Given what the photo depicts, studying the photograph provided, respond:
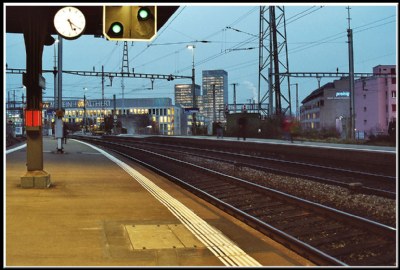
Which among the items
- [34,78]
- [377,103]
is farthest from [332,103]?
[34,78]

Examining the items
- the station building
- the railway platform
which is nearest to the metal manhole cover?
the railway platform

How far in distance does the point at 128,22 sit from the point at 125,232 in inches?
151

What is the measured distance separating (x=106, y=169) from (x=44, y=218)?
29.3 feet

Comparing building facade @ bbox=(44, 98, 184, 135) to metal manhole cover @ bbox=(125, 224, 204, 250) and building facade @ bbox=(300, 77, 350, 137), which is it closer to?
building facade @ bbox=(300, 77, 350, 137)

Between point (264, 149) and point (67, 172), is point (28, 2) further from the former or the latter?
point (264, 149)

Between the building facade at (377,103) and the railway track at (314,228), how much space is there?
63.0 meters

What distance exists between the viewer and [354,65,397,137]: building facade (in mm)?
72375

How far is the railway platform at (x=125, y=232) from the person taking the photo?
5.76 meters

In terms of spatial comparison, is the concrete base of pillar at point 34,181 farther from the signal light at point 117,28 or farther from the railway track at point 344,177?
the railway track at point 344,177

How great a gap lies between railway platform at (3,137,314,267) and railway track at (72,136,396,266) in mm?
192

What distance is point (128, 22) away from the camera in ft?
29.3

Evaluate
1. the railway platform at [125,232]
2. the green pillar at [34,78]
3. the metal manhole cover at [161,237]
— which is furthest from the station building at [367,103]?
the metal manhole cover at [161,237]

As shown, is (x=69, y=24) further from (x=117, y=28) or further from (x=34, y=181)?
(x=34, y=181)

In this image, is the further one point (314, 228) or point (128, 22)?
point (128, 22)
